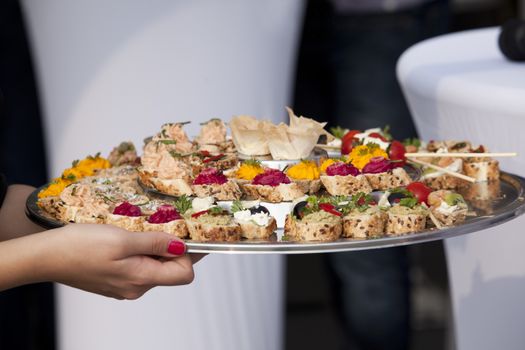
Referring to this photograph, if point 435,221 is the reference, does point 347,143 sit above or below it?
above

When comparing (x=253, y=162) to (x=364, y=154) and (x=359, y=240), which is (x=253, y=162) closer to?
(x=364, y=154)

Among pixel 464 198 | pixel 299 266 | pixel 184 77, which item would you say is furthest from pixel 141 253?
pixel 299 266

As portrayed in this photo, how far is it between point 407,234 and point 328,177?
225 mm

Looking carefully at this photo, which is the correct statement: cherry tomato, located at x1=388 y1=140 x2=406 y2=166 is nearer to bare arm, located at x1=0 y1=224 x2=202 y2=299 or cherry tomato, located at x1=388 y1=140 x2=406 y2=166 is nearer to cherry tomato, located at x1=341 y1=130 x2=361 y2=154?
cherry tomato, located at x1=341 y1=130 x2=361 y2=154

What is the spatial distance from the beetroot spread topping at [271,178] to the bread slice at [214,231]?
5.1 inches

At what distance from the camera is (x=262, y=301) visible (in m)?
2.48

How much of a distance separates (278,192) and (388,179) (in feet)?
0.67

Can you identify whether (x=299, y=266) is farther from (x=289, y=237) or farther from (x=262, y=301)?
(x=289, y=237)

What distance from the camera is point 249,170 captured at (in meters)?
1.69

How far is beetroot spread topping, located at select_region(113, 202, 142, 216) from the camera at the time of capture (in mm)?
1571

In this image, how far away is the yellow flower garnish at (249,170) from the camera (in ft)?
5.52

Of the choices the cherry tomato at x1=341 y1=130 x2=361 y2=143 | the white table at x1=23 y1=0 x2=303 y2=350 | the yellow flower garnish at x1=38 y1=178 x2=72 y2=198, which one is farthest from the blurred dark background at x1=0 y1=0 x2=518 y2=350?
the cherry tomato at x1=341 y1=130 x2=361 y2=143

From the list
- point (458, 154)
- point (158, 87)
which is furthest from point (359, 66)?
point (458, 154)

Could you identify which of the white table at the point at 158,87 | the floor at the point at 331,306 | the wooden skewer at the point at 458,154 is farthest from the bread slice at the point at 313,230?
the floor at the point at 331,306
